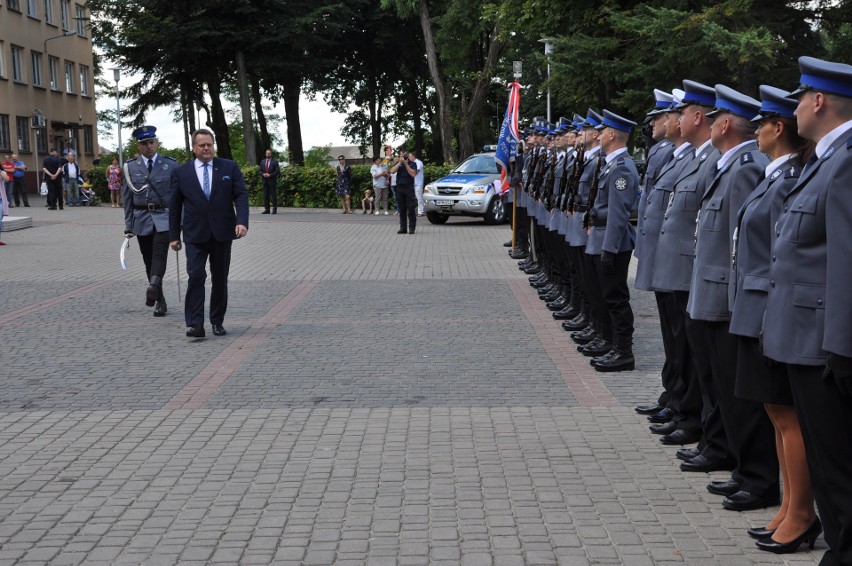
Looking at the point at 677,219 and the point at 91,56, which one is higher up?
the point at 91,56

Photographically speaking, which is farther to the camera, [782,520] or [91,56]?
[91,56]

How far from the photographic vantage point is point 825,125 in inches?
159

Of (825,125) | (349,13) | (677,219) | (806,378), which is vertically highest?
(349,13)

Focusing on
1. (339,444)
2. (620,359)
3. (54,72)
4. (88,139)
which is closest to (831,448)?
(339,444)

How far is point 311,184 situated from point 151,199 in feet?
82.6

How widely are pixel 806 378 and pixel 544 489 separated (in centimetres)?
179

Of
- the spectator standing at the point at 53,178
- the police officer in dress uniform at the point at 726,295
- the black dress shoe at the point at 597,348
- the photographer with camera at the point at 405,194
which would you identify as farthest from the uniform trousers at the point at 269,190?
the police officer in dress uniform at the point at 726,295

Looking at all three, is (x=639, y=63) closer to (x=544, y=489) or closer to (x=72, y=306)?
(x=72, y=306)

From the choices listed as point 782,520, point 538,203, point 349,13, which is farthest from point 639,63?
point 349,13

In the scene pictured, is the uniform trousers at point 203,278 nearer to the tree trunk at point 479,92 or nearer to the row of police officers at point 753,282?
the row of police officers at point 753,282

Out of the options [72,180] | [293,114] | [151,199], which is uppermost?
[293,114]

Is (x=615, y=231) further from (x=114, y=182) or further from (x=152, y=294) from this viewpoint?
(x=114, y=182)

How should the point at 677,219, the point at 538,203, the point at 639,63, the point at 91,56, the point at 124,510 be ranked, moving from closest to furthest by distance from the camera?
the point at 124,510 → the point at 677,219 → the point at 538,203 → the point at 639,63 → the point at 91,56

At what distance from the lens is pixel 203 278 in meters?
10.7
